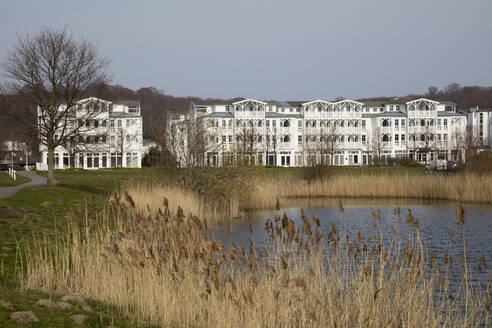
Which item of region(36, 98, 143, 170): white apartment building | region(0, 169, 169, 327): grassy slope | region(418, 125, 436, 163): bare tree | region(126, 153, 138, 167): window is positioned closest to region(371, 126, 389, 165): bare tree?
region(418, 125, 436, 163): bare tree

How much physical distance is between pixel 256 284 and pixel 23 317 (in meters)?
2.57

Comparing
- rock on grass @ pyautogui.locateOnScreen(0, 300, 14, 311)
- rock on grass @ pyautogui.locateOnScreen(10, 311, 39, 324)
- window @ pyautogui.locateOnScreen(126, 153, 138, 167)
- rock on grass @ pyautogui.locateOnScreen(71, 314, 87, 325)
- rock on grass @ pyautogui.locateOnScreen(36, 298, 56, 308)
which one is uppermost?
window @ pyautogui.locateOnScreen(126, 153, 138, 167)

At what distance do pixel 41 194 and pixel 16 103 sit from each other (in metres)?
6.04

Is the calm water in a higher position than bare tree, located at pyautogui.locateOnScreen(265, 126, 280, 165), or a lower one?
lower

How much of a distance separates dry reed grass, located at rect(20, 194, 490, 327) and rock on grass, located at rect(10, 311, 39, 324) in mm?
1280

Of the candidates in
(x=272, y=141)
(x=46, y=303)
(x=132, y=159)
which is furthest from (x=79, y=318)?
(x=272, y=141)

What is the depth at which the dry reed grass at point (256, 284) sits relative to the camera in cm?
568

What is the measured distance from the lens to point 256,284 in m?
5.04

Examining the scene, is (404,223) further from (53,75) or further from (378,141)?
(378,141)

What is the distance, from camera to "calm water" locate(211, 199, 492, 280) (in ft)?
44.7

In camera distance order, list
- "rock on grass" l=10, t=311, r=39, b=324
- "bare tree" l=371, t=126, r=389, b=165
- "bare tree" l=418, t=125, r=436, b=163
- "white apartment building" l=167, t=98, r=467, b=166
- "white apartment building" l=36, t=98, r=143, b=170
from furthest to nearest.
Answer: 1. "bare tree" l=371, t=126, r=389, b=165
2. "bare tree" l=418, t=125, r=436, b=163
3. "white apartment building" l=167, t=98, r=467, b=166
4. "white apartment building" l=36, t=98, r=143, b=170
5. "rock on grass" l=10, t=311, r=39, b=324

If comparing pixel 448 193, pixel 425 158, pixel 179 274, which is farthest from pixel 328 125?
pixel 179 274

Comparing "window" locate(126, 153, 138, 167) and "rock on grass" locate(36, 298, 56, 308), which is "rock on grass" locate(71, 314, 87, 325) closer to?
"rock on grass" locate(36, 298, 56, 308)

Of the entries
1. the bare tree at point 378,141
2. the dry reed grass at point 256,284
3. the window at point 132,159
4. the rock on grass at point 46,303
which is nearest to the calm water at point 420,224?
the dry reed grass at point 256,284
